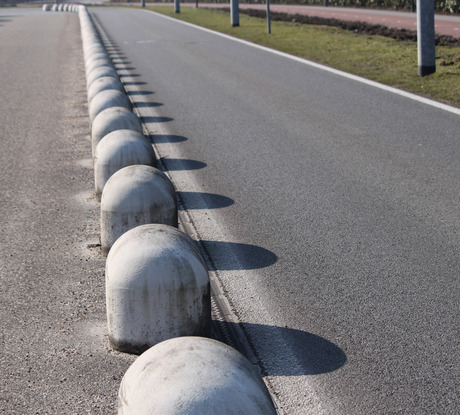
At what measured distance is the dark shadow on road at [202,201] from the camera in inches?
315

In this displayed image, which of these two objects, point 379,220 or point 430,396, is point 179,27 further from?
point 430,396

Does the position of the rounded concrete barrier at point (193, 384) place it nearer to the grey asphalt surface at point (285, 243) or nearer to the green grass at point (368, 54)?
the grey asphalt surface at point (285, 243)

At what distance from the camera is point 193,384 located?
10.6 ft

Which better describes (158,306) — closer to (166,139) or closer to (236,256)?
(236,256)

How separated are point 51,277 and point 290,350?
2218 millimetres

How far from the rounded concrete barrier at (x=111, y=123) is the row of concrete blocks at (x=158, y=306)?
4.05ft

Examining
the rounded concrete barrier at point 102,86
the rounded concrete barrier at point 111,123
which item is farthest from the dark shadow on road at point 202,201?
the rounded concrete barrier at point 102,86

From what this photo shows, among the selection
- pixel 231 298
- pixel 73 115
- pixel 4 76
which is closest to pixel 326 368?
pixel 231 298

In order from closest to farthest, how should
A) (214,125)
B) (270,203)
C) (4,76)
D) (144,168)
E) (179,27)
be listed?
(144,168) → (270,203) → (214,125) → (4,76) → (179,27)

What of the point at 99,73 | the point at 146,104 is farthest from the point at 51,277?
the point at 146,104

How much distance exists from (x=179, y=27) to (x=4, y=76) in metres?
18.3

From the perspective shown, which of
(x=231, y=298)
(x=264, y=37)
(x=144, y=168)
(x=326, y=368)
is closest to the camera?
(x=326, y=368)

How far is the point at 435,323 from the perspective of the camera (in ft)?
16.8

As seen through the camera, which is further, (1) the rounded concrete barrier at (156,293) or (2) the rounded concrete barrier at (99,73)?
(2) the rounded concrete barrier at (99,73)
